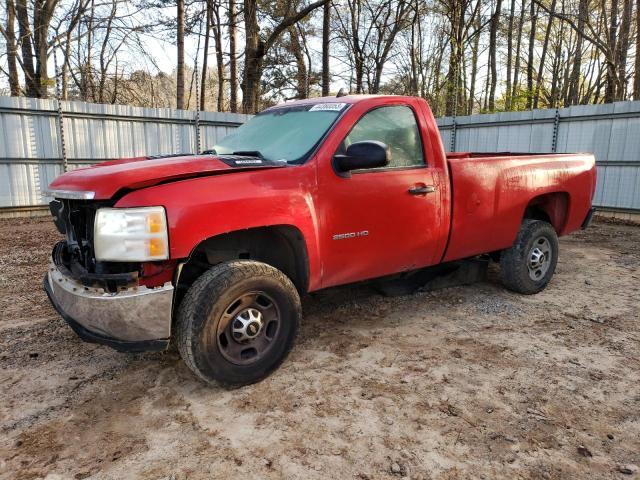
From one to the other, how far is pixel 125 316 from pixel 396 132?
2.49 meters

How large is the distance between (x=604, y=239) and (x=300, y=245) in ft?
24.7

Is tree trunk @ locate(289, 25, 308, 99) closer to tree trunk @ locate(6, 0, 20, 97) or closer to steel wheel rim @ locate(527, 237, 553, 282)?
tree trunk @ locate(6, 0, 20, 97)

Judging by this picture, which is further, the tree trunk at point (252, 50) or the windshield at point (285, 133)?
the tree trunk at point (252, 50)

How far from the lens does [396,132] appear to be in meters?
3.86

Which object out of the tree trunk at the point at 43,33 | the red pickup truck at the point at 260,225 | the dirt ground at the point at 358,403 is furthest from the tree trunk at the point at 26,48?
the red pickup truck at the point at 260,225

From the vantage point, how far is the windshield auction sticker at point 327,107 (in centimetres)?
363

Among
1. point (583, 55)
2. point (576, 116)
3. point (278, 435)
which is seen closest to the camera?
point (278, 435)

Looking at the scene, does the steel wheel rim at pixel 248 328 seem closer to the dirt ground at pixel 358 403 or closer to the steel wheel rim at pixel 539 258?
the dirt ground at pixel 358 403

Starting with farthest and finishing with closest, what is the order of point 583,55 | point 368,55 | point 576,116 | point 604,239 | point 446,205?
point 583,55
point 368,55
point 576,116
point 604,239
point 446,205

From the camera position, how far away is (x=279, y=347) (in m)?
3.13

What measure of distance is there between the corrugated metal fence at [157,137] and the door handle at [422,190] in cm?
865

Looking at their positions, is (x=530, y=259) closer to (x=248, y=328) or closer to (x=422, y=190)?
(x=422, y=190)

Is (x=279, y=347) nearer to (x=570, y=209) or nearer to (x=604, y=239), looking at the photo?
(x=570, y=209)

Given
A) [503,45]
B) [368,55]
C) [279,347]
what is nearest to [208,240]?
[279,347]
